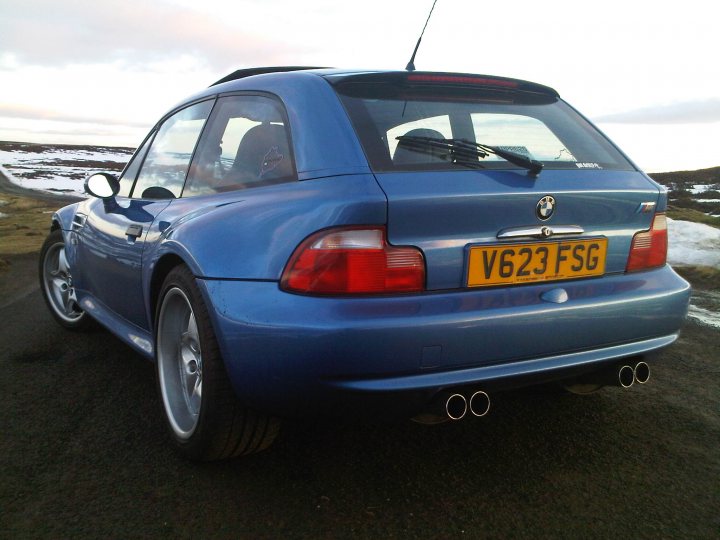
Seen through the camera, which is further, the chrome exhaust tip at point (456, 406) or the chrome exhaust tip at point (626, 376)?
the chrome exhaust tip at point (626, 376)

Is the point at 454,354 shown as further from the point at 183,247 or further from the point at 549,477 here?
the point at 183,247

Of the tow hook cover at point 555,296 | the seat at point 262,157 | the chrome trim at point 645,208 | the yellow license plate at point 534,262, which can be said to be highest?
the seat at point 262,157

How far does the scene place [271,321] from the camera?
87.5 inches

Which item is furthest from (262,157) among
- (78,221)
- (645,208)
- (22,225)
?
(22,225)

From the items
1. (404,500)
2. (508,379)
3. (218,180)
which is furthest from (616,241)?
(218,180)

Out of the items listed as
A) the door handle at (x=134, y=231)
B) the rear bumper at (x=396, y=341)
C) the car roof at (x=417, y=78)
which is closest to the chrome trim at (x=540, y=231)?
the rear bumper at (x=396, y=341)

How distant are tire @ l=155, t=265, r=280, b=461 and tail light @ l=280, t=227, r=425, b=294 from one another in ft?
1.61

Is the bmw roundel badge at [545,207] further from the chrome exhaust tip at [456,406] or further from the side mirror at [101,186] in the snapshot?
the side mirror at [101,186]

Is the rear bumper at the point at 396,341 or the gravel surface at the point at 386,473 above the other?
the rear bumper at the point at 396,341

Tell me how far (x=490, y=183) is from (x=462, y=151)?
0.20m

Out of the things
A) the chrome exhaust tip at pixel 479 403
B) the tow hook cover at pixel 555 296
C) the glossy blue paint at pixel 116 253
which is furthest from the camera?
the glossy blue paint at pixel 116 253

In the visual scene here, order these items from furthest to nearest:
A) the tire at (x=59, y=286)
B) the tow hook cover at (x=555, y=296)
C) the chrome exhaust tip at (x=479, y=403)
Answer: the tire at (x=59, y=286) → the tow hook cover at (x=555, y=296) → the chrome exhaust tip at (x=479, y=403)

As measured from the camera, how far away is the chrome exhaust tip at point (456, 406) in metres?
2.22

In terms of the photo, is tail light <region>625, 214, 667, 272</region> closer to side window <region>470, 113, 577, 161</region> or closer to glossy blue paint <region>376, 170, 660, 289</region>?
glossy blue paint <region>376, 170, 660, 289</region>
